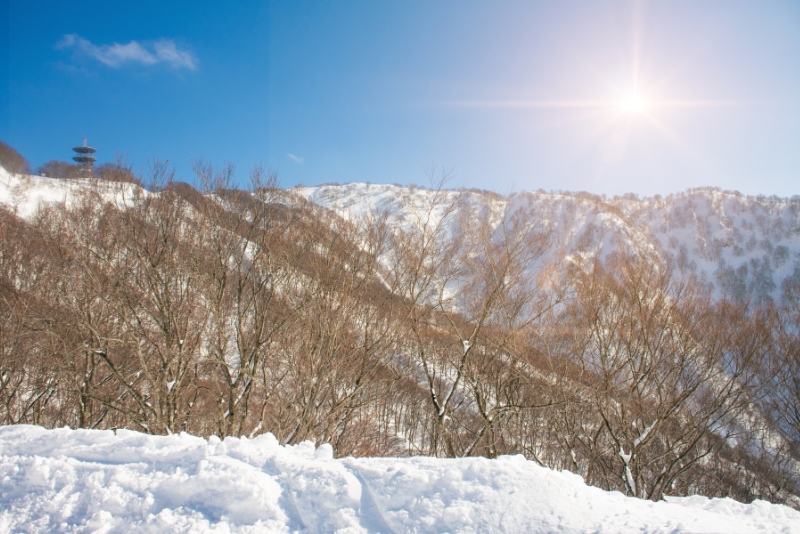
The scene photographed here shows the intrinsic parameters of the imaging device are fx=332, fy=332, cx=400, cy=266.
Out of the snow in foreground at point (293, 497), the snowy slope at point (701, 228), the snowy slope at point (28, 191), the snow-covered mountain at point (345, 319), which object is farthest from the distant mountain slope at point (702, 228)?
the snow in foreground at point (293, 497)

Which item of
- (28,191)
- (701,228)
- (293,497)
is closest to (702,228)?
(701,228)

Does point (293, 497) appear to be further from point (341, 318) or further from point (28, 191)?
point (28, 191)

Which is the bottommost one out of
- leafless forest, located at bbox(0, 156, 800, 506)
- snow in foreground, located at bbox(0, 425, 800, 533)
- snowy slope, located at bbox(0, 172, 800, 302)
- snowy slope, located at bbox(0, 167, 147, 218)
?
snow in foreground, located at bbox(0, 425, 800, 533)

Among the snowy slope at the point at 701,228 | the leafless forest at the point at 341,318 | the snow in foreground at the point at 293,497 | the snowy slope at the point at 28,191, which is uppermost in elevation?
the snowy slope at the point at 701,228

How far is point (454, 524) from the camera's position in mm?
2580

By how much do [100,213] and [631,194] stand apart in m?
134

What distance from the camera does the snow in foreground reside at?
2.55 meters

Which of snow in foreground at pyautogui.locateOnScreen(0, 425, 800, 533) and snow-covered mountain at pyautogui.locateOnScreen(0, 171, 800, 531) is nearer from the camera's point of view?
snow in foreground at pyautogui.locateOnScreen(0, 425, 800, 533)

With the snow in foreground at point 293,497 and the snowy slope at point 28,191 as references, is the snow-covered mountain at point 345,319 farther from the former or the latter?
the snowy slope at point 28,191

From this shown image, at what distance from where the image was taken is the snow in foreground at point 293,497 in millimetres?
2555

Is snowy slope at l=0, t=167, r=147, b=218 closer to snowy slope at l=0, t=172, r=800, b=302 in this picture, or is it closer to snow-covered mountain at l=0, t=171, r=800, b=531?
snow-covered mountain at l=0, t=171, r=800, b=531

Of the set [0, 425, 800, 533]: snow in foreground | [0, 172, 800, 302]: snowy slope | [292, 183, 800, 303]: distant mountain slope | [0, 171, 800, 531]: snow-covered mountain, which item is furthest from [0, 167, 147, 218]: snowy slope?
[0, 425, 800, 533]: snow in foreground

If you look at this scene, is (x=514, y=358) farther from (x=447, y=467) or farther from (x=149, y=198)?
(x=149, y=198)

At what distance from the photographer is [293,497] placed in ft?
9.14
